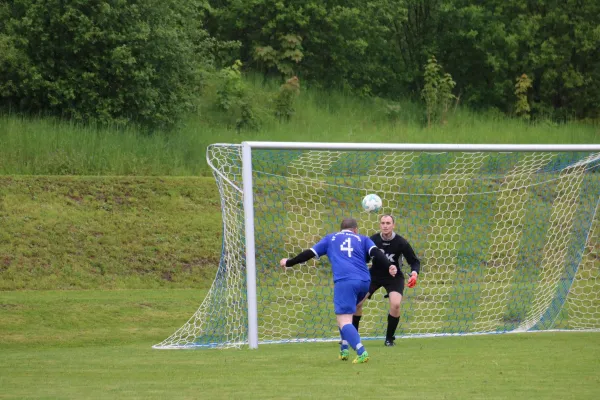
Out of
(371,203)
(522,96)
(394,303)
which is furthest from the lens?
(522,96)

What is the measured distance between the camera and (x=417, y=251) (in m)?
19.1

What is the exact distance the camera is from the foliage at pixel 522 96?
112ft

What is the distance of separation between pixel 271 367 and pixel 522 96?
1074 inches

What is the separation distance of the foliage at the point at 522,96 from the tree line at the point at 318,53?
0.25 ft

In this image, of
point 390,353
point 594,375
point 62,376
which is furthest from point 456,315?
point 62,376

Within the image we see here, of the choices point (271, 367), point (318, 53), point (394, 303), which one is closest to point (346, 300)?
point (271, 367)

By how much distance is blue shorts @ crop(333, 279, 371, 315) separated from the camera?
9.70 m

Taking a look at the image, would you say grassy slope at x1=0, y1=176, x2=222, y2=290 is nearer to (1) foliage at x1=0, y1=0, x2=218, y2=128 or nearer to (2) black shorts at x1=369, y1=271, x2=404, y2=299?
(1) foliage at x1=0, y1=0, x2=218, y2=128

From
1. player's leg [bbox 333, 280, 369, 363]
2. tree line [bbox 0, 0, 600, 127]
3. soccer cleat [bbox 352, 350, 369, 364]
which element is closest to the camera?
soccer cleat [bbox 352, 350, 369, 364]

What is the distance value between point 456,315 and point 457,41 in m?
23.3

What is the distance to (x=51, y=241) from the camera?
18969 millimetres

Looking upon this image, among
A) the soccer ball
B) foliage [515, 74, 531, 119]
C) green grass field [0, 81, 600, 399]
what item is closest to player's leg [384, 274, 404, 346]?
green grass field [0, 81, 600, 399]

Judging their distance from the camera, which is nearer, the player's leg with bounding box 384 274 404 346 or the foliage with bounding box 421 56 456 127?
the player's leg with bounding box 384 274 404 346

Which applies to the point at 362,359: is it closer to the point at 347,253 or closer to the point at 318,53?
the point at 347,253
